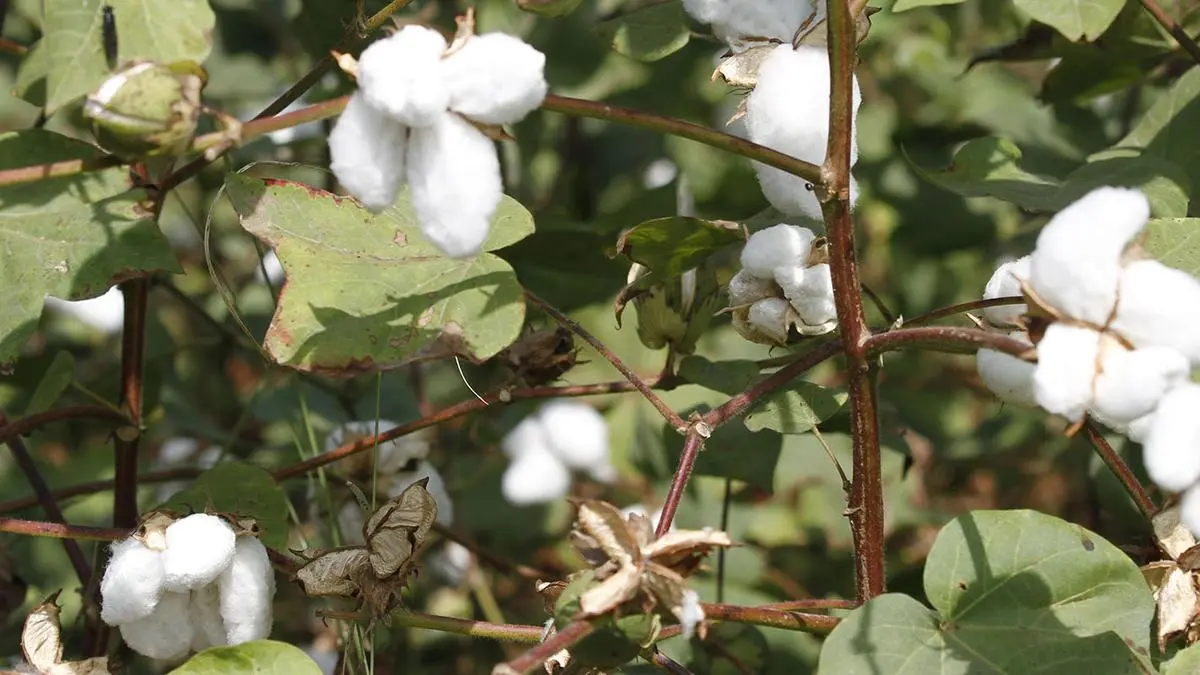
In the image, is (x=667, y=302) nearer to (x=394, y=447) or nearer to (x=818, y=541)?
(x=394, y=447)

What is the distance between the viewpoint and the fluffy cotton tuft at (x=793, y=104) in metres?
1.22

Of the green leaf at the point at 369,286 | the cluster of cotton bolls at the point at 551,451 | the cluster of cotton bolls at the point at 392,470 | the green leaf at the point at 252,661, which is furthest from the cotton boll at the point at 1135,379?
the cluster of cotton bolls at the point at 551,451

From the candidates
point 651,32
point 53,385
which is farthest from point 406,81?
point 53,385

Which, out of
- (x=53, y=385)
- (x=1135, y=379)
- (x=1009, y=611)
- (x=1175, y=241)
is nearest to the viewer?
(x=1135, y=379)

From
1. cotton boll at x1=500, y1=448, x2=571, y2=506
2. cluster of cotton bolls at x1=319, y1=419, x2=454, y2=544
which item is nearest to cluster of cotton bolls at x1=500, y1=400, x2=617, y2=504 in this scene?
cotton boll at x1=500, y1=448, x2=571, y2=506

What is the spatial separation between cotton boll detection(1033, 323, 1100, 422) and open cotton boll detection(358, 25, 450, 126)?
0.44 meters

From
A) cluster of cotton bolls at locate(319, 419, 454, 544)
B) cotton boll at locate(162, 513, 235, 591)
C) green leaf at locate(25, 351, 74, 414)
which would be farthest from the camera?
cluster of cotton bolls at locate(319, 419, 454, 544)

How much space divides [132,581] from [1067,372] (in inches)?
33.0

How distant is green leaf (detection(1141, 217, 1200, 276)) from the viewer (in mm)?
1245

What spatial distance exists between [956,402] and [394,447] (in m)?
1.53

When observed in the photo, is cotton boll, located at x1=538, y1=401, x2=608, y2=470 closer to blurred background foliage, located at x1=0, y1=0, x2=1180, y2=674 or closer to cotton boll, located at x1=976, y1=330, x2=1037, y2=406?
blurred background foliage, located at x1=0, y1=0, x2=1180, y2=674

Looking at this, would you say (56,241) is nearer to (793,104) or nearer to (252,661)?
(252,661)

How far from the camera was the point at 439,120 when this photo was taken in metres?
0.93

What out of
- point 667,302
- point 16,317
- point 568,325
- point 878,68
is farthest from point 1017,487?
point 16,317
